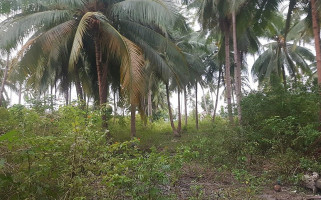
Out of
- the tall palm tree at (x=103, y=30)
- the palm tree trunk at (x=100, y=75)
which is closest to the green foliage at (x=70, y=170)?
the tall palm tree at (x=103, y=30)

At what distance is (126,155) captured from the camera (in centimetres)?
393

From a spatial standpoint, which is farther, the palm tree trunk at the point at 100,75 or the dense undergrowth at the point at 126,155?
the palm tree trunk at the point at 100,75

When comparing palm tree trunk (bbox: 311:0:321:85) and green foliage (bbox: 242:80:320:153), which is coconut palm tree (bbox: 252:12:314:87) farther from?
green foliage (bbox: 242:80:320:153)

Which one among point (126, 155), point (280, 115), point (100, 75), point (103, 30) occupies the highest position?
point (103, 30)

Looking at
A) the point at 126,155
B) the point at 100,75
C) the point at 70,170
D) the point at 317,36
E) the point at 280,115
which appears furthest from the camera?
the point at 100,75

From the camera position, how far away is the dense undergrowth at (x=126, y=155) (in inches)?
121

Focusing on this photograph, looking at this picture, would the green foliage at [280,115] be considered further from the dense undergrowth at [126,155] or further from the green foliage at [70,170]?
the green foliage at [70,170]

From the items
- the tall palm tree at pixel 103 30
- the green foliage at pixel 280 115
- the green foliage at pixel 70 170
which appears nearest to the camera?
the green foliage at pixel 70 170

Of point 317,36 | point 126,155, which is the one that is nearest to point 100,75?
point 126,155

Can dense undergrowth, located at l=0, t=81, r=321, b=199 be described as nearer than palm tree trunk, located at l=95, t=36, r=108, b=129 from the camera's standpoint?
Yes

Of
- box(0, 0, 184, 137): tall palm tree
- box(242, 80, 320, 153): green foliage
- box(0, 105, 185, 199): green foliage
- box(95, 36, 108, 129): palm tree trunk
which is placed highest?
box(0, 0, 184, 137): tall palm tree

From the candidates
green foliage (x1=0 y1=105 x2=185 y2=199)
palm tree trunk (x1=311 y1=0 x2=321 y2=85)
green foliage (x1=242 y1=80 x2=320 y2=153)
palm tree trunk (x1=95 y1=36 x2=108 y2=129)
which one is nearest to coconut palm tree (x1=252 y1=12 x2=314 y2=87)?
palm tree trunk (x1=311 y1=0 x2=321 y2=85)

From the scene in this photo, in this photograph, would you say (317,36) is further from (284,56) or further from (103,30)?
(284,56)

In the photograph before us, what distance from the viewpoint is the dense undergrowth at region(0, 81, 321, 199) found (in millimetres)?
3074
